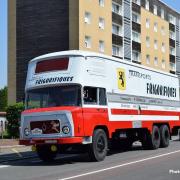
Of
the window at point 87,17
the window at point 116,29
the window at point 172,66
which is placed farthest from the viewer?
the window at point 172,66

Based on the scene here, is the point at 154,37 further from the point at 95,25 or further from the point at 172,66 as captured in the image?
the point at 95,25

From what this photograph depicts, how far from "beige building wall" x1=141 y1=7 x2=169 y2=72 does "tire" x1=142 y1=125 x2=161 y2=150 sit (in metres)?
44.1

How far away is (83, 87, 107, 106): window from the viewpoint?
16703 mm

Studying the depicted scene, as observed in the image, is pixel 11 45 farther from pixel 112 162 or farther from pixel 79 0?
pixel 112 162

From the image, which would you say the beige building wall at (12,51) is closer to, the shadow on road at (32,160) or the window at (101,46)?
the window at (101,46)

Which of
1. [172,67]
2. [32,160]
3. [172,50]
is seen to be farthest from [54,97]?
[172,50]

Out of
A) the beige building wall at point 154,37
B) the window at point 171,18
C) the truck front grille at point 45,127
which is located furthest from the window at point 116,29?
the truck front grille at point 45,127

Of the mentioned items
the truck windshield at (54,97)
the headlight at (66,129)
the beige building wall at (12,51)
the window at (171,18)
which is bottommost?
the headlight at (66,129)

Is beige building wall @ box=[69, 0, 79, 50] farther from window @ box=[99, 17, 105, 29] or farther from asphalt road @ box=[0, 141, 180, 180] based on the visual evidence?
asphalt road @ box=[0, 141, 180, 180]

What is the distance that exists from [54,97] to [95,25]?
126ft

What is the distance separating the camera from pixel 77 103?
53.7 feet

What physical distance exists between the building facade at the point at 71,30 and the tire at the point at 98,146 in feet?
112

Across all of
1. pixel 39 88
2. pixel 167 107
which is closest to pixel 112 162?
pixel 39 88

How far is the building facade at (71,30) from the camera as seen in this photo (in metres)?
52.7
